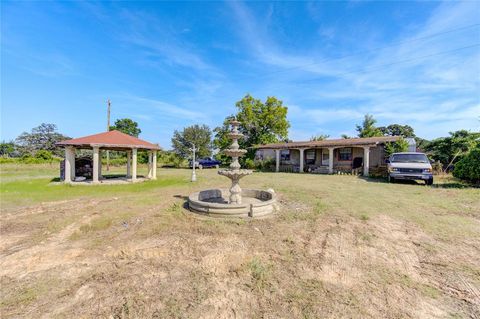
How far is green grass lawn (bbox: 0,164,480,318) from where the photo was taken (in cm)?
258

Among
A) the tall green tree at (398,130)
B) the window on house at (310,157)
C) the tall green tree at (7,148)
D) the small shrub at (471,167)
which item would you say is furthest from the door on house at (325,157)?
the tall green tree at (7,148)

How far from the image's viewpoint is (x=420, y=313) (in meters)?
2.46

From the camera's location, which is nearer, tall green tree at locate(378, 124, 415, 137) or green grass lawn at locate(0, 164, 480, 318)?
green grass lawn at locate(0, 164, 480, 318)

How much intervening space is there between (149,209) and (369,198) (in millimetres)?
7789

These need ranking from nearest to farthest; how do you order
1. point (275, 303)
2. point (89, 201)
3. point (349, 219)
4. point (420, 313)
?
point (420, 313) < point (275, 303) < point (349, 219) < point (89, 201)

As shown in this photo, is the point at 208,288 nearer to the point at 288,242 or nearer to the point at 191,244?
the point at 191,244

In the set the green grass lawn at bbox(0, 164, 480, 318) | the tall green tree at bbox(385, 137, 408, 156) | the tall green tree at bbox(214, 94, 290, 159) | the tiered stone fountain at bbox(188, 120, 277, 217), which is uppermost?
the tall green tree at bbox(214, 94, 290, 159)

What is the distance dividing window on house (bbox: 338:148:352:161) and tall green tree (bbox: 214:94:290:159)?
10481mm

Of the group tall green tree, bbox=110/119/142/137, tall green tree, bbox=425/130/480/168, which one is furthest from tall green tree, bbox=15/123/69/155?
tall green tree, bbox=425/130/480/168

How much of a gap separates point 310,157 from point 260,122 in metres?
9.34

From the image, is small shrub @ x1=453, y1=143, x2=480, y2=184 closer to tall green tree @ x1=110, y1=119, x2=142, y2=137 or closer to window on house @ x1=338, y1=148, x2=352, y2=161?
window on house @ x1=338, y1=148, x2=352, y2=161

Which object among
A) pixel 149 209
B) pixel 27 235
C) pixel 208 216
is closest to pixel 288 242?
pixel 208 216

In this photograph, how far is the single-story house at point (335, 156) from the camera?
59.3ft

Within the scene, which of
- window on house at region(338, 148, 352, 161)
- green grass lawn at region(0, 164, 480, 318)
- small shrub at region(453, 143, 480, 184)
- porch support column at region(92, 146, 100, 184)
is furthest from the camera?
window on house at region(338, 148, 352, 161)
